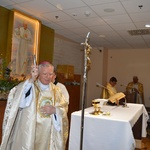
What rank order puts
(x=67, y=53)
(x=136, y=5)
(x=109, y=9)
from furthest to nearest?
(x=67, y=53), (x=109, y=9), (x=136, y=5)

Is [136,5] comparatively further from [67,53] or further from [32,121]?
[67,53]

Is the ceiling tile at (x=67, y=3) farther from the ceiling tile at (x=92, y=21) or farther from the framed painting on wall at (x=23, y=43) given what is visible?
the framed painting on wall at (x=23, y=43)

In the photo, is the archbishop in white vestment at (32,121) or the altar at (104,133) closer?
the archbishop in white vestment at (32,121)

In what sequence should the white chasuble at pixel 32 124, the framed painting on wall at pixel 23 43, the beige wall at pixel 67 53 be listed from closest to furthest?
the white chasuble at pixel 32 124 → the framed painting on wall at pixel 23 43 → the beige wall at pixel 67 53

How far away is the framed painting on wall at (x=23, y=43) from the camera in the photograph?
429cm

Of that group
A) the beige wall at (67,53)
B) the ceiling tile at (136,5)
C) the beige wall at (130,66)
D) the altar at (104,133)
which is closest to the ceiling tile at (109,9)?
the ceiling tile at (136,5)

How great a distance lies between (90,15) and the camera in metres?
4.32

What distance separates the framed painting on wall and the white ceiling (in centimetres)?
22

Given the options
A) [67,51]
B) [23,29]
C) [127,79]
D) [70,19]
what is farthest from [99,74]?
[23,29]

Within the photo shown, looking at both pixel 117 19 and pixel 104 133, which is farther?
pixel 117 19

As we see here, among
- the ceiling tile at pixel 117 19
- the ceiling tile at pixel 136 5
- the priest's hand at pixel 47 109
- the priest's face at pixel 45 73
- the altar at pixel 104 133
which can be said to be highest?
the ceiling tile at pixel 136 5

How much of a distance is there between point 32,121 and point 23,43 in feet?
9.51

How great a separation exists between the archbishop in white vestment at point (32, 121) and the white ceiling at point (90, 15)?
86.1 inches

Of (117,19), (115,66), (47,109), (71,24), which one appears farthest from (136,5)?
(115,66)
